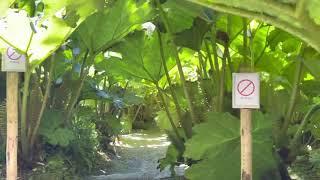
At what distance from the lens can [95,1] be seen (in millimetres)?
2156

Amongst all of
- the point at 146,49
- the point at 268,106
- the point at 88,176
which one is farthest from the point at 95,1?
the point at 88,176

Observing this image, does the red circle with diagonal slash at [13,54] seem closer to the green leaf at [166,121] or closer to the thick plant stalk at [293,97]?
the green leaf at [166,121]

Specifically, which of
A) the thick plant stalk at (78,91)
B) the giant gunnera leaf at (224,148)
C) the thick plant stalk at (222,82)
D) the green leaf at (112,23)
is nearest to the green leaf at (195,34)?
the thick plant stalk at (222,82)

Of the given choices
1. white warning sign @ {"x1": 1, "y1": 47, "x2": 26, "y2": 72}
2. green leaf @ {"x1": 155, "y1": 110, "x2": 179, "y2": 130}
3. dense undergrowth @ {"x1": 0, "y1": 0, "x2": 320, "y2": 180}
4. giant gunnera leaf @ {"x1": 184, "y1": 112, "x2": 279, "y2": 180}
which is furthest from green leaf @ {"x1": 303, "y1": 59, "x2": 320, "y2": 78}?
white warning sign @ {"x1": 1, "y1": 47, "x2": 26, "y2": 72}

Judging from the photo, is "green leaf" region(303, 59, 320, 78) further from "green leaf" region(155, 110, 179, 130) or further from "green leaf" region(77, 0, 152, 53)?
"green leaf" region(155, 110, 179, 130)

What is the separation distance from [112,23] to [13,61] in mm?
642

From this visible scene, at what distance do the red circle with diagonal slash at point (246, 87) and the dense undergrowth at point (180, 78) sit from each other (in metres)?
0.47

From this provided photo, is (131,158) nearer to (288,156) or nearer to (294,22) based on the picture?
(288,156)

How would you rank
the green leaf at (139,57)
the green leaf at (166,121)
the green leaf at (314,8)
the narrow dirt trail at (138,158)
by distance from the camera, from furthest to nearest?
the narrow dirt trail at (138,158), the green leaf at (166,121), the green leaf at (139,57), the green leaf at (314,8)

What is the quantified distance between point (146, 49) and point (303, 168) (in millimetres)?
1202

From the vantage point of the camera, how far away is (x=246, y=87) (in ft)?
7.80

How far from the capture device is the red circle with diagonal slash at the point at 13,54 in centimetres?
268

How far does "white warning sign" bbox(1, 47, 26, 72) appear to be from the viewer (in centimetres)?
261

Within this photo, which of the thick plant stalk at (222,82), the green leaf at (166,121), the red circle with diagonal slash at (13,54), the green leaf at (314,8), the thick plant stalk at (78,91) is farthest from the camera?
the green leaf at (166,121)
